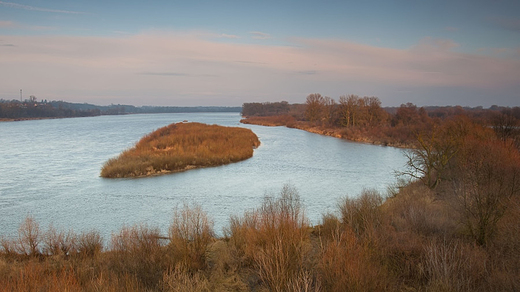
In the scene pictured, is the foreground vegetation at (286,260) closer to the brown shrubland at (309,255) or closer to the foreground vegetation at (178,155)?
the brown shrubland at (309,255)

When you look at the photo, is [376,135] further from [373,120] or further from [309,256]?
[309,256]

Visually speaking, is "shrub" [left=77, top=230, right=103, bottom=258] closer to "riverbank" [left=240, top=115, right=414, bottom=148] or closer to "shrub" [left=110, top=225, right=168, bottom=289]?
"shrub" [left=110, top=225, right=168, bottom=289]

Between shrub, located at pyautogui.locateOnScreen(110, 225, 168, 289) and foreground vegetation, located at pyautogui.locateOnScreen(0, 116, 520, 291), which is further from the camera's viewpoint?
shrub, located at pyautogui.locateOnScreen(110, 225, 168, 289)

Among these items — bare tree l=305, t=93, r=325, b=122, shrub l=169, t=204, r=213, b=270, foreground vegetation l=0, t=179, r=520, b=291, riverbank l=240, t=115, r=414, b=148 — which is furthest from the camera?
bare tree l=305, t=93, r=325, b=122

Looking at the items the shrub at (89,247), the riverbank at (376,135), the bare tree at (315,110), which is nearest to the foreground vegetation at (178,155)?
the shrub at (89,247)

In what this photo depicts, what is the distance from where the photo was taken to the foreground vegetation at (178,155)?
22984 mm

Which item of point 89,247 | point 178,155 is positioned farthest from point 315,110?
point 89,247

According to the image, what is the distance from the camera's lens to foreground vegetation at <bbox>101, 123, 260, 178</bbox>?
23.0 metres

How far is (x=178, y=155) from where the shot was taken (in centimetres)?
2684

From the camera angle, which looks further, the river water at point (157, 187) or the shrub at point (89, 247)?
the river water at point (157, 187)

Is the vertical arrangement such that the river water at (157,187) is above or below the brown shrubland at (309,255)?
below

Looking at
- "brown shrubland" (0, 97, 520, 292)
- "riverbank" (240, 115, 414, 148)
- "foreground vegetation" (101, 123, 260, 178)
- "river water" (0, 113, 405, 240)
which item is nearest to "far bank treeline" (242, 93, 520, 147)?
"riverbank" (240, 115, 414, 148)

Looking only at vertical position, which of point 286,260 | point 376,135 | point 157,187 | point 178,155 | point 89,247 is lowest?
point 157,187

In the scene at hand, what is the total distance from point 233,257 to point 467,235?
5614 mm
